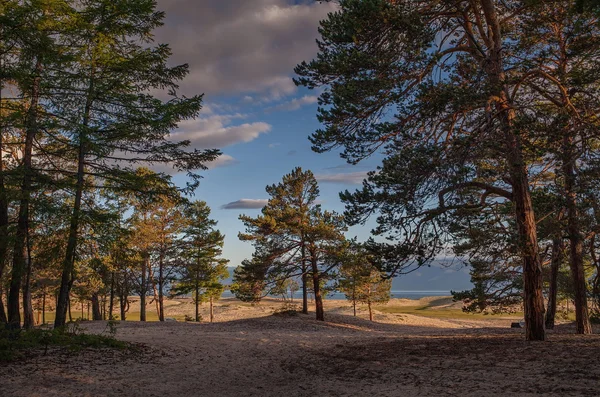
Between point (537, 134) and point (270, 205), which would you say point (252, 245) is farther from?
point (537, 134)

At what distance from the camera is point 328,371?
10008 millimetres

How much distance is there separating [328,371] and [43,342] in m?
8.19

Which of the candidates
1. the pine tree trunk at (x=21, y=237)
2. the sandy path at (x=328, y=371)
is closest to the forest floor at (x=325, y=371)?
the sandy path at (x=328, y=371)

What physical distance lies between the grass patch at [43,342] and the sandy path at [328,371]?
505 mm

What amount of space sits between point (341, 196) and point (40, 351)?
9.47m

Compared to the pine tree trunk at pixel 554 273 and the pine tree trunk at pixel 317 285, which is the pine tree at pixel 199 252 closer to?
the pine tree trunk at pixel 317 285

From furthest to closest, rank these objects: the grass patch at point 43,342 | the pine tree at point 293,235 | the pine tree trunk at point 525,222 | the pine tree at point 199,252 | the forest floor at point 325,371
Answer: the pine tree at point 199,252
the pine tree at point 293,235
the pine tree trunk at point 525,222
the grass patch at point 43,342
the forest floor at point 325,371

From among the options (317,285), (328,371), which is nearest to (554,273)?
(328,371)

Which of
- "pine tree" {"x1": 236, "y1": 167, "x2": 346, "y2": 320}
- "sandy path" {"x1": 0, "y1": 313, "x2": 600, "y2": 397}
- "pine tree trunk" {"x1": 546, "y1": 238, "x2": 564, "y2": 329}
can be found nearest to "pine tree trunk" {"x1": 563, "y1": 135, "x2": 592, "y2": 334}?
"pine tree trunk" {"x1": 546, "y1": 238, "x2": 564, "y2": 329}

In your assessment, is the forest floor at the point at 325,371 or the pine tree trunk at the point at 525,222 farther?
the pine tree trunk at the point at 525,222

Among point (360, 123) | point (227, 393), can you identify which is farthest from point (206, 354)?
point (360, 123)

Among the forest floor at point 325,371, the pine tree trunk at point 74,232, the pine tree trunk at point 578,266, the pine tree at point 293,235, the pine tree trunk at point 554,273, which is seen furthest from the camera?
the pine tree at point 293,235

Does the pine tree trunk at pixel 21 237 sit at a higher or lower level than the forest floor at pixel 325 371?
higher

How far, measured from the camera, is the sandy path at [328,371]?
23.9 ft
